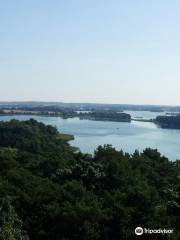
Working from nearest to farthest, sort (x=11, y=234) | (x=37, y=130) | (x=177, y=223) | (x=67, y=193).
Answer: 1. (x=11, y=234)
2. (x=177, y=223)
3. (x=67, y=193)
4. (x=37, y=130)

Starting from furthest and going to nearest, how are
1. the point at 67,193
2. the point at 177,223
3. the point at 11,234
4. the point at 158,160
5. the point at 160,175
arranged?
1. the point at 158,160
2. the point at 160,175
3. the point at 67,193
4. the point at 177,223
5. the point at 11,234

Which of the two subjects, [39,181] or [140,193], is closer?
[140,193]

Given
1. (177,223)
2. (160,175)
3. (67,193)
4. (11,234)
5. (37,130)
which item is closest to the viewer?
(11,234)

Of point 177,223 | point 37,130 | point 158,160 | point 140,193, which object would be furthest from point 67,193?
point 37,130

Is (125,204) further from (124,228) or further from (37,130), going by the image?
(37,130)

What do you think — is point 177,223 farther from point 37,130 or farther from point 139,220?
point 37,130

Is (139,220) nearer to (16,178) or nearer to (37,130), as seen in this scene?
(16,178)

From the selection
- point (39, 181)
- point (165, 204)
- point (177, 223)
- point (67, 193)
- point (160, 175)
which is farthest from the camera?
point (160, 175)

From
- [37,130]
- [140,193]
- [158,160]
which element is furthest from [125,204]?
[37,130]

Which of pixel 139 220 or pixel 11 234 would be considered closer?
pixel 11 234
